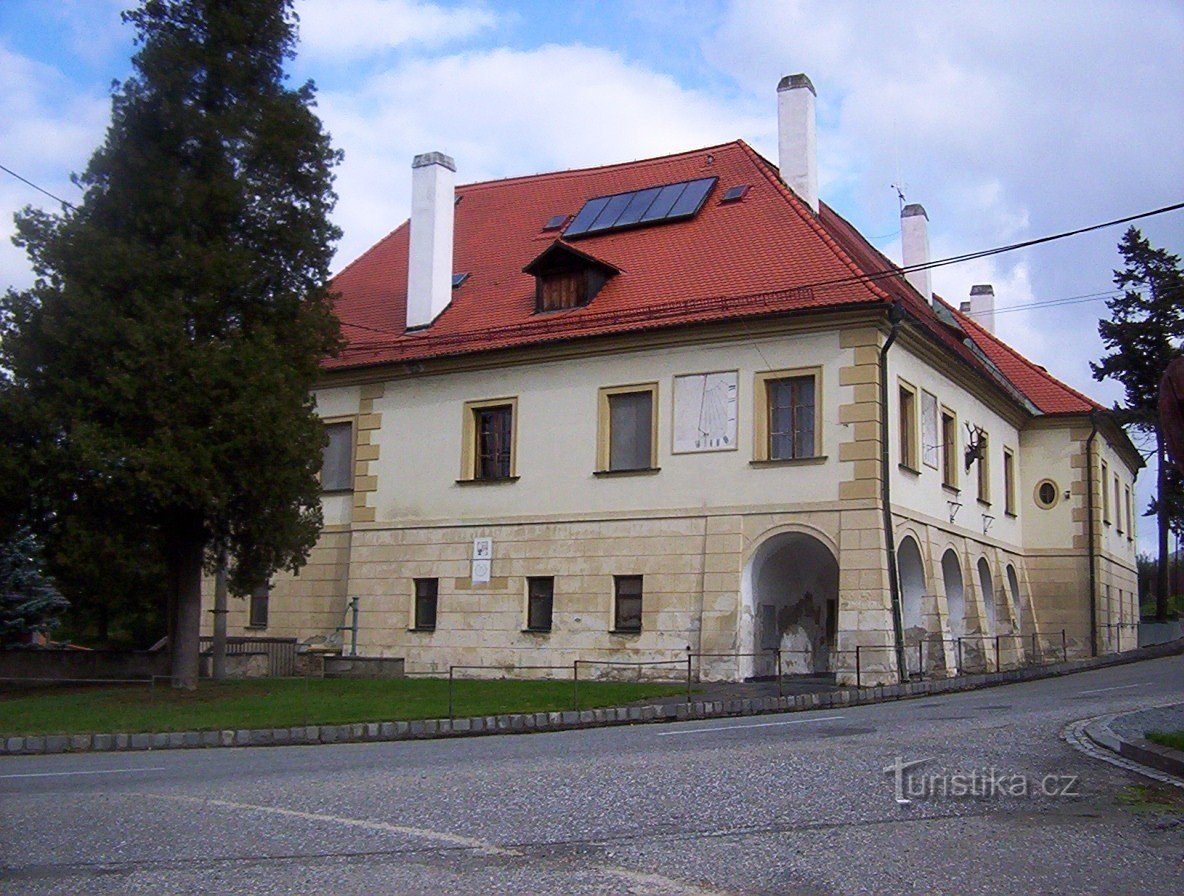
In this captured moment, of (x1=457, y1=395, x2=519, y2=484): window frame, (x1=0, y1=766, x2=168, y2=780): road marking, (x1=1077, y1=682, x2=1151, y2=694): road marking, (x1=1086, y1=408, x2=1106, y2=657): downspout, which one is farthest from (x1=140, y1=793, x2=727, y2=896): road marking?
(x1=1086, y1=408, x2=1106, y2=657): downspout

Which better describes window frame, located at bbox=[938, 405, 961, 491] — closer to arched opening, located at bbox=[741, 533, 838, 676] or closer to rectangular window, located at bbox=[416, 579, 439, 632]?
arched opening, located at bbox=[741, 533, 838, 676]

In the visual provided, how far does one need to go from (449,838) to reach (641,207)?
23.6 metres

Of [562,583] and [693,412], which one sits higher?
[693,412]

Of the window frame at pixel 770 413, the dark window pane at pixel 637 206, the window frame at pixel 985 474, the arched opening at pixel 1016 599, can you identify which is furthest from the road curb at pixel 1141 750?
the arched opening at pixel 1016 599

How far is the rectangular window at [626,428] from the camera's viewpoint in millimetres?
26594

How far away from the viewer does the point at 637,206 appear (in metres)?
30.6

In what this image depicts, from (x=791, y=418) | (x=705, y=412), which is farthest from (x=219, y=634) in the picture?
(x=791, y=418)

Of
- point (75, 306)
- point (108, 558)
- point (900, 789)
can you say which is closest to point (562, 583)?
point (108, 558)

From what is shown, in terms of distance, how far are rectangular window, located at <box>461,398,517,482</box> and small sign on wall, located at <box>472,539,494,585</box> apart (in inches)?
53.9

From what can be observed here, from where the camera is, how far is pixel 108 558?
21.5 meters

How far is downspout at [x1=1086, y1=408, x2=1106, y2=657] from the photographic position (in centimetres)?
3491

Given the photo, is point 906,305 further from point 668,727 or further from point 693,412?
point 668,727

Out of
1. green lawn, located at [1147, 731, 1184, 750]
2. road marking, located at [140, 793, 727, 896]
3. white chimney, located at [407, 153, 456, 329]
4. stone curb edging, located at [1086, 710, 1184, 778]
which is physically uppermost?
white chimney, located at [407, 153, 456, 329]

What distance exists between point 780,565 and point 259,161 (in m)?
12.5
